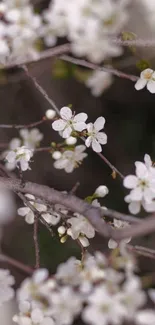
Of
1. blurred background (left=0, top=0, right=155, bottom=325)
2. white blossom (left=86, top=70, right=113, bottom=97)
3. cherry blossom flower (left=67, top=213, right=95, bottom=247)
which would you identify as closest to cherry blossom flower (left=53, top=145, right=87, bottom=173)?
cherry blossom flower (left=67, top=213, right=95, bottom=247)

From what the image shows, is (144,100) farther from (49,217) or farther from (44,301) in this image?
(44,301)

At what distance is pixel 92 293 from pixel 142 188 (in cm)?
29

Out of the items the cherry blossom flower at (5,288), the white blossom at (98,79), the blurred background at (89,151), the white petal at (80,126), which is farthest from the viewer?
the blurred background at (89,151)

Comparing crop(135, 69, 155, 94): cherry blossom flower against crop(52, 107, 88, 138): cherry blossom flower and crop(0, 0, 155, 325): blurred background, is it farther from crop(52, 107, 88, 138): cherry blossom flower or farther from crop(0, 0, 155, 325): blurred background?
crop(0, 0, 155, 325): blurred background

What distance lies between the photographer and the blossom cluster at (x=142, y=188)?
1004mm

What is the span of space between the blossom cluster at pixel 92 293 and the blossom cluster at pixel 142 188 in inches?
6.9

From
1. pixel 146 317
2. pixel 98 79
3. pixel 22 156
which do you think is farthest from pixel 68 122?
pixel 98 79

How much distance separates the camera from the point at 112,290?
773 millimetres

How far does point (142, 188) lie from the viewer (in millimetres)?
1016

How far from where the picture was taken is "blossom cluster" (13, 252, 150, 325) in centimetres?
75

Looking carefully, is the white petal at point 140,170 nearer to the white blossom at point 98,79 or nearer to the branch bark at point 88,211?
the branch bark at point 88,211

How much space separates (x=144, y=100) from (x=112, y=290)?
1.66m

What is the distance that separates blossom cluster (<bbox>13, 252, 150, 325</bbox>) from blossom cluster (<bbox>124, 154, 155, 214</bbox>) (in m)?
0.18

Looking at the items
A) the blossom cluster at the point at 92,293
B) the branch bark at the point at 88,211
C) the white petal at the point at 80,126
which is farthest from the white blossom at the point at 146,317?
the white petal at the point at 80,126
